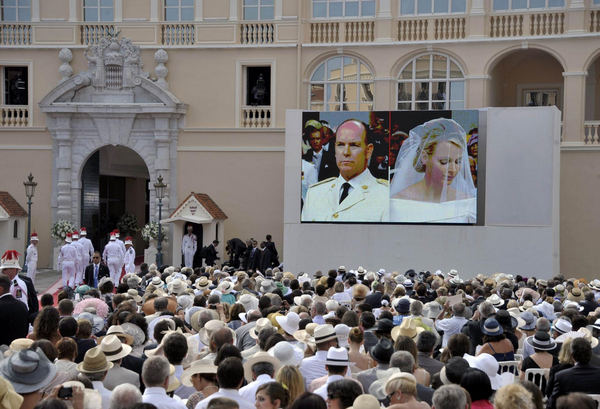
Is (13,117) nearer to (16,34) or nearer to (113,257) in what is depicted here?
(16,34)

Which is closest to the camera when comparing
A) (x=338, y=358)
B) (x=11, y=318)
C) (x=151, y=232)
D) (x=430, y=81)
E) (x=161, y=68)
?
(x=338, y=358)

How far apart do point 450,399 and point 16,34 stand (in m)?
26.4

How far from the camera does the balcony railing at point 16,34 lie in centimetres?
2800

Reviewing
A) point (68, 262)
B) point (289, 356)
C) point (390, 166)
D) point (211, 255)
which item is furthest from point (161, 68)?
point (289, 356)

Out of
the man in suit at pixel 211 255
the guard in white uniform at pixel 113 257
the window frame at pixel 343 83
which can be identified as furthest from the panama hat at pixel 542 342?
the window frame at pixel 343 83

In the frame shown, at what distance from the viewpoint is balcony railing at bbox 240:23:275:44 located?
89.2 feet

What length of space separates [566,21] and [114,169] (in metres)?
18.0

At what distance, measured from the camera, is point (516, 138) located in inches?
862

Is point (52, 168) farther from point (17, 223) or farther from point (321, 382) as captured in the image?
point (321, 382)

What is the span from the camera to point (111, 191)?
109ft

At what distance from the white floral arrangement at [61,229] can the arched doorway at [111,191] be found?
4.29 feet

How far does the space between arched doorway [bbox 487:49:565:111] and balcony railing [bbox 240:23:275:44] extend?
7.71 meters

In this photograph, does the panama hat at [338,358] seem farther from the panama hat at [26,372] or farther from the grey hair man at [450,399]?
the panama hat at [26,372]

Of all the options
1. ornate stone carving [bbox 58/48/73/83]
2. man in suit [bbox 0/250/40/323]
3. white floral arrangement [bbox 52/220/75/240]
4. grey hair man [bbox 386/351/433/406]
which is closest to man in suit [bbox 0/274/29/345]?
man in suit [bbox 0/250/40/323]
